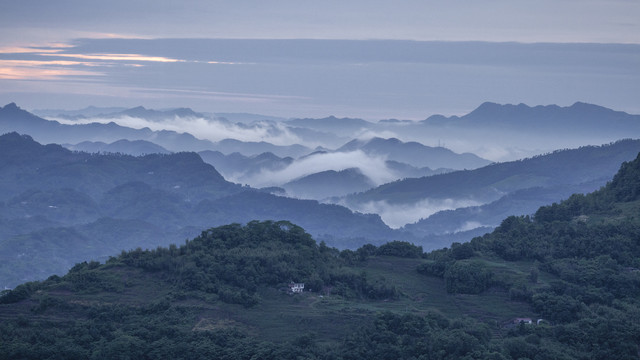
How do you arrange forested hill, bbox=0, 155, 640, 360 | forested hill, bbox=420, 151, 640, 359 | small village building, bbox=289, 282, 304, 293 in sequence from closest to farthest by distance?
forested hill, bbox=0, 155, 640, 360 < forested hill, bbox=420, 151, 640, 359 < small village building, bbox=289, 282, 304, 293

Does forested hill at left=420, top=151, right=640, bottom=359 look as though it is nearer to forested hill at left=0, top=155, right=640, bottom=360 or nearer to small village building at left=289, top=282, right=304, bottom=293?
forested hill at left=0, top=155, right=640, bottom=360

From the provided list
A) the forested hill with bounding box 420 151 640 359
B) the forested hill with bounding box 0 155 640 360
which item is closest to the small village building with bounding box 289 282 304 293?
the forested hill with bounding box 0 155 640 360

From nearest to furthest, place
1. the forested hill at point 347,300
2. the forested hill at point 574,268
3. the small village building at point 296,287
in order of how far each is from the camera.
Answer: the forested hill at point 347,300
the forested hill at point 574,268
the small village building at point 296,287

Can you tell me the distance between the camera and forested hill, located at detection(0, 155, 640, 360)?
52.8m

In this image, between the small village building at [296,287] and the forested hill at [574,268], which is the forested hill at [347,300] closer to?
the forested hill at [574,268]

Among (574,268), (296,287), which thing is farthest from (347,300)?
(574,268)

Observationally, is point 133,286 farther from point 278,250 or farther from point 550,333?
point 550,333

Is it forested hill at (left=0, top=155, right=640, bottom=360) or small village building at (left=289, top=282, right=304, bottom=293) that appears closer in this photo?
forested hill at (left=0, top=155, right=640, bottom=360)

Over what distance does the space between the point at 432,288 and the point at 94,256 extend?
5375 inches

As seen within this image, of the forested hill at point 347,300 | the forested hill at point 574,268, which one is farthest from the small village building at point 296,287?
the forested hill at point 574,268

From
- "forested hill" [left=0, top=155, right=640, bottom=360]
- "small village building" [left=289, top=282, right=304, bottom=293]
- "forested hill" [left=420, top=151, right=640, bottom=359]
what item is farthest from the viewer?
"small village building" [left=289, top=282, right=304, bottom=293]

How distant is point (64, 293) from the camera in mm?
63250

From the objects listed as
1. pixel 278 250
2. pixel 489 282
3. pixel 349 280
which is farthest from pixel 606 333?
pixel 278 250

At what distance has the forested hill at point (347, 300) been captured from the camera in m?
52.8
